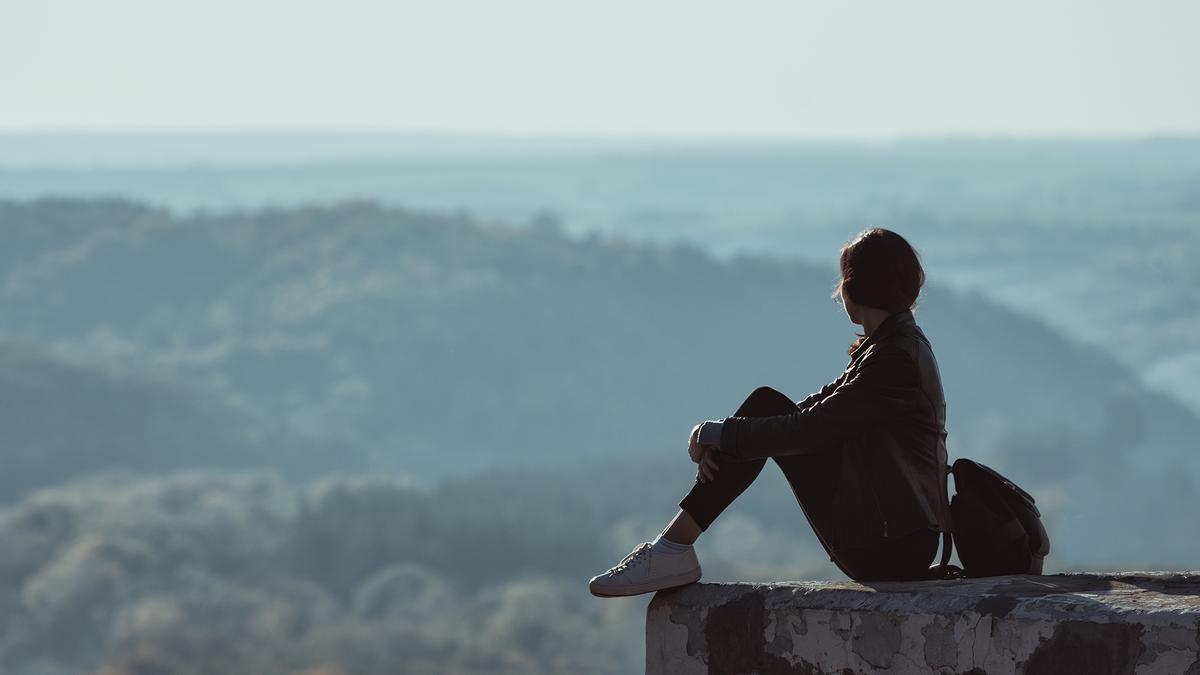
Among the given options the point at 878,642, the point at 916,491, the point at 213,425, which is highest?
the point at 213,425

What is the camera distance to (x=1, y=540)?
11200 cm

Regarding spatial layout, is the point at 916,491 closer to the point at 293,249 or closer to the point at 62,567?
the point at 62,567

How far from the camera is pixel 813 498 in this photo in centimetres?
421

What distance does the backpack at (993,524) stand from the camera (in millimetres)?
4148

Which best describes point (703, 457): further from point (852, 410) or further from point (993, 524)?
point (993, 524)

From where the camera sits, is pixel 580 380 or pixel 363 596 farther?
pixel 580 380

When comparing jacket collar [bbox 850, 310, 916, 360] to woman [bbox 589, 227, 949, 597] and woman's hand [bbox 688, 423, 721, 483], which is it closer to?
woman [bbox 589, 227, 949, 597]

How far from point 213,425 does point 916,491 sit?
14808 cm

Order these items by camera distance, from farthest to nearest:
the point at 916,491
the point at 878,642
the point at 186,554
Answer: the point at 186,554 < the point at 916,491 < the point at 878,642

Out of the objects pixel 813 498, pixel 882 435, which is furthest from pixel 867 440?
pixel 813 498

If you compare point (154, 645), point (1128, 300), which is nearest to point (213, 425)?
point (154, 645)

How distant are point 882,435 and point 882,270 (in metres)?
0.37

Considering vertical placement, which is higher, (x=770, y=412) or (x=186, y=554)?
(x=186, y=554)

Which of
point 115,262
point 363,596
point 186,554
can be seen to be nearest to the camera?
point 363,596
